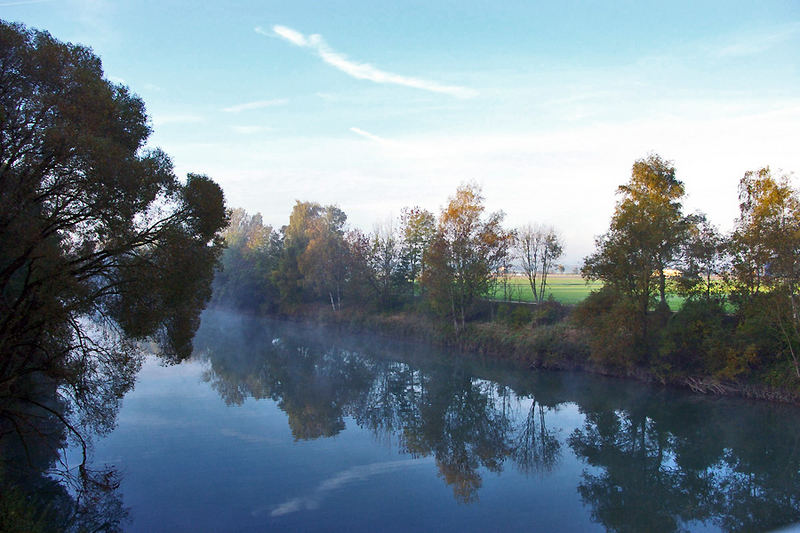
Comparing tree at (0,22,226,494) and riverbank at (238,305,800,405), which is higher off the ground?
tree at (0,22,226,494)

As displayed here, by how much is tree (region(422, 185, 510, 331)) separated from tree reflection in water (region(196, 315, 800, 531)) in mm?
4612

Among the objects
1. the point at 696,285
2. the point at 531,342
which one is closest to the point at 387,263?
the point at 531,342

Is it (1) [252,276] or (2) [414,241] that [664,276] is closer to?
(2) [414,241]

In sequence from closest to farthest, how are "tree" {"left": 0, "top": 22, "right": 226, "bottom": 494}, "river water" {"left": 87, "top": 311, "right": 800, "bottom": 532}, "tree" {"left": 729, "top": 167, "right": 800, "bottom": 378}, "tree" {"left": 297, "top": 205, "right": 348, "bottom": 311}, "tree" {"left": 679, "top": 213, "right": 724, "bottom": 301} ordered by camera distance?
"tree" {"left": 0, "top": 22, "right": 226, "bottom": 494} < "river water" {"left": 87, "top": 311, "right": 800, "bottom": 532} < "tree" {"left": 729, "top": 167, "right": 800, "bottom": 378} < "tree" {"left": 679, "top": 213, "right": 724, "bottom": 301} < "tree" {"left": 297, "top": 205, "right": 348, "bottom": 311}

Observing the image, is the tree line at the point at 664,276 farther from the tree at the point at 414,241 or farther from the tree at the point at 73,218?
the tree at the point at 73,218

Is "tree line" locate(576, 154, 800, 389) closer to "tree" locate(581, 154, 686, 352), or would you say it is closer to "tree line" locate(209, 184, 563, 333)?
"tree" locate(581, 154, 686, 352)

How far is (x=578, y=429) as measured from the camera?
18938mm

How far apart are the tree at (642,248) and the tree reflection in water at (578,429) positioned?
13.8 ft

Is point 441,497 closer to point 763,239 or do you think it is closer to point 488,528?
point 488,528

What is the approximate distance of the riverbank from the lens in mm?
21156

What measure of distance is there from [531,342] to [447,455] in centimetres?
1408

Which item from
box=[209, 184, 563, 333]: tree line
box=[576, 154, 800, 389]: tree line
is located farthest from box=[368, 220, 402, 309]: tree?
box=[576, 154, 800, 389]: tree line

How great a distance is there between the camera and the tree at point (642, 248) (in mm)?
23391

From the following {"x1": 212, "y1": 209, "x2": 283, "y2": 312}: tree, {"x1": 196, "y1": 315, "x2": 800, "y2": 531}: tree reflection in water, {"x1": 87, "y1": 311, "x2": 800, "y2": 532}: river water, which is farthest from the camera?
{"x1": 212, "y1": 209, "x2": 283, "y2": 312}: tree
